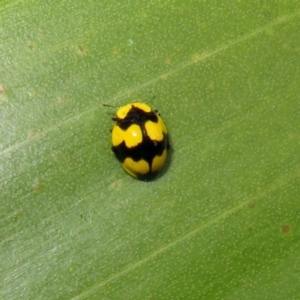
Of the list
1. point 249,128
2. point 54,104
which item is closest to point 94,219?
point 54,104

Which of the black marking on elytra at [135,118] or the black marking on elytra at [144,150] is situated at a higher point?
the black marking on elytra at [135,118]

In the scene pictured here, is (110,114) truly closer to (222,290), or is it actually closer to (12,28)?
(12,28)

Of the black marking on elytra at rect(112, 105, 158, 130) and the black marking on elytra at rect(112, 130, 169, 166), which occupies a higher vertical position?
the black marking on elytra at rect(112, 105, 158, 130)
